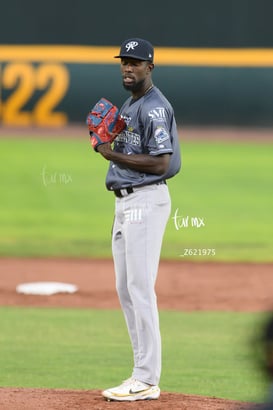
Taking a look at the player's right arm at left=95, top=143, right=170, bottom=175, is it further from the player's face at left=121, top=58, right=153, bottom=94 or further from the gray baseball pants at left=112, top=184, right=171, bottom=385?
the player's face at left=121, top=58, right=153, bottom=94

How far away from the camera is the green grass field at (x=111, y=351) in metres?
6.30

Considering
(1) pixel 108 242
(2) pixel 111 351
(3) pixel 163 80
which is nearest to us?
(2) pixel 111 351

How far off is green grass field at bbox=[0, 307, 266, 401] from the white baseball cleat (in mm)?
777

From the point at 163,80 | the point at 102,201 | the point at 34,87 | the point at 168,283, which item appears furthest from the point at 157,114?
the point at 34,87

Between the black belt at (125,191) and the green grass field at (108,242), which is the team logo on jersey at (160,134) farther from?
the green grass field at (108,242)

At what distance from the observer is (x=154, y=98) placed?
4.79 m

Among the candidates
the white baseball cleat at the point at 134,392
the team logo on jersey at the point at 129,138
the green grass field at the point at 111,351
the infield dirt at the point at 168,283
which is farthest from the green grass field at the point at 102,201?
the team logo on jersey at the point at 129,138

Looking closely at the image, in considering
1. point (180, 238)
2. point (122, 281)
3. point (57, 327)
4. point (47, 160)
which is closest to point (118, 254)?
point (122, 281)

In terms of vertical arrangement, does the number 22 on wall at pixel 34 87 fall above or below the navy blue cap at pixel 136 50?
above

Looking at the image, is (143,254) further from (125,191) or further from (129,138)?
(129,138)

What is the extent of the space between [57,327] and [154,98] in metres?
3.94

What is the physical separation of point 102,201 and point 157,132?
13940mm

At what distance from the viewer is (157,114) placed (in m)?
4.74

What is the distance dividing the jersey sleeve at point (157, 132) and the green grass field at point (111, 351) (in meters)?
1.36
